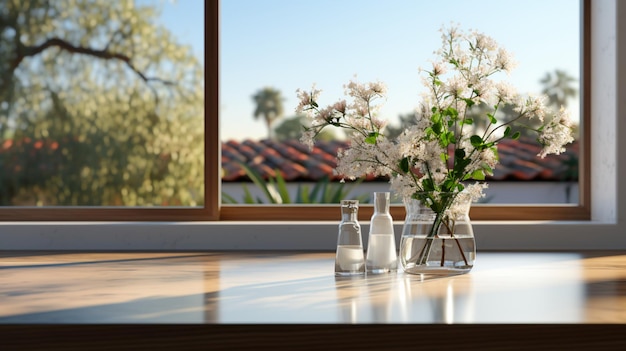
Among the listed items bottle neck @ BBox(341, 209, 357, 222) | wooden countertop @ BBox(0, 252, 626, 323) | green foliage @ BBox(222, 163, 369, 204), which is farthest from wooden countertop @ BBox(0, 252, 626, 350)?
green foliage @ BBox(222, 163, 369, 204)

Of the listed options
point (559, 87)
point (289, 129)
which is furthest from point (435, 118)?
point (289, 129)

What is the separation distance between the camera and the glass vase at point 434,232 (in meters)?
1.62

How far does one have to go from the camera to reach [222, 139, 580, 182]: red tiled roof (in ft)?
17.1

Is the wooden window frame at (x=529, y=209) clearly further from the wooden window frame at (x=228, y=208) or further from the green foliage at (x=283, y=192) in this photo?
the green foliage at (x=283, y=192)

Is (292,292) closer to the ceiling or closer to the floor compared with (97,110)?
closer to the floor

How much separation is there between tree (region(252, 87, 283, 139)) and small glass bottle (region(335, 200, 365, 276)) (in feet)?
12.7

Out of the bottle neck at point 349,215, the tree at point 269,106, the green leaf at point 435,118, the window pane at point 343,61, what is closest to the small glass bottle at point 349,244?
the bottle neck at point 349,215

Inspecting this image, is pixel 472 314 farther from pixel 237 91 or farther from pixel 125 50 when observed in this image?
pixel 237 91

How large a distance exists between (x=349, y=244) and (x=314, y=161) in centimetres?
387

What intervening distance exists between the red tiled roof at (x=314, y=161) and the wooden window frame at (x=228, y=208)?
2.57m

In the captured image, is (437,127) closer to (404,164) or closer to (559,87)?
(404,164)

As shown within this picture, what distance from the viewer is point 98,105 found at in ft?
8.27
